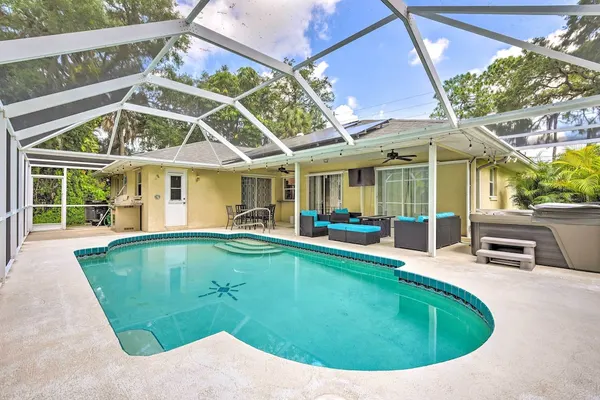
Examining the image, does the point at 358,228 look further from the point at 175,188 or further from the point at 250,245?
the point at 175,188

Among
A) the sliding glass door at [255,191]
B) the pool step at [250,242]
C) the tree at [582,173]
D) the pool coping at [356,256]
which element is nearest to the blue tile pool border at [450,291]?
the pool coping at [356,256]

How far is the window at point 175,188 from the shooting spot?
10805 mm

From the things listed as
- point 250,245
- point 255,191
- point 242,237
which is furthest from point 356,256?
point 255,191

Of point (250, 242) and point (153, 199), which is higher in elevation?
point (153, 199)

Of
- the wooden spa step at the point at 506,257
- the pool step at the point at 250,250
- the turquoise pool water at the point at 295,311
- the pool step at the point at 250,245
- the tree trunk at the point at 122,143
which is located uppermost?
the tree trunk at the point at 122,143

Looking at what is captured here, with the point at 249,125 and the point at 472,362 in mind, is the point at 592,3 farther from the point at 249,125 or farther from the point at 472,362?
the point at 249,125

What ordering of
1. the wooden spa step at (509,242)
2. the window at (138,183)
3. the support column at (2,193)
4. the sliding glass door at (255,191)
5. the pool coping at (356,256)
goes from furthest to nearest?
the sliding glass door at (255,191) < the window at (138,183) < the wooden spa step at (509,242) < the support column at (2,193) < the pool coping at (356,256)

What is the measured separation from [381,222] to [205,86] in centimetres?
622

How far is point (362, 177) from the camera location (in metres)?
9.70

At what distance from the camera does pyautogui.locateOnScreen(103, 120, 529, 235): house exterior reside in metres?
8.55

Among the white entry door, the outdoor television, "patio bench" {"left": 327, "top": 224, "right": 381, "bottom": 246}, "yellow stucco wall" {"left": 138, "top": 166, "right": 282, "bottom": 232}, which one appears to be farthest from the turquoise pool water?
the white entry door

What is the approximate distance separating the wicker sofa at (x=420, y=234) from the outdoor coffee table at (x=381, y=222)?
140 centimetres

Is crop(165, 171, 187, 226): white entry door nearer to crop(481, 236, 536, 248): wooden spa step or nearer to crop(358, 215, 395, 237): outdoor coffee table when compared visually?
crop(358, 215, 395, 237): outdoor coffee table

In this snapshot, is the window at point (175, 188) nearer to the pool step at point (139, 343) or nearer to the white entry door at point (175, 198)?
the white entry door at point (175, 198)
